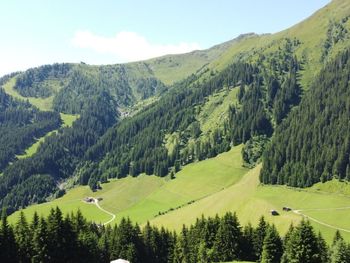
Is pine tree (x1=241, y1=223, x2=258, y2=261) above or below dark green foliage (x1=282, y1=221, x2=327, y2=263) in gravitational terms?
below

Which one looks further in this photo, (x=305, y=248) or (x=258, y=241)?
(x=258, y=241)

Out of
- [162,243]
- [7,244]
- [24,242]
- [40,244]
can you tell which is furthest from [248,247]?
[7,244]

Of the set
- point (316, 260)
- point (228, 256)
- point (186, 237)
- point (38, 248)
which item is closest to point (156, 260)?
point (186, 237)

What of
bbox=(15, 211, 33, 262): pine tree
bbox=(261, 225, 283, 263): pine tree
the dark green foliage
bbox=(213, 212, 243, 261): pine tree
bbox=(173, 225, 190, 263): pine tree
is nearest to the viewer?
the dark green foliage

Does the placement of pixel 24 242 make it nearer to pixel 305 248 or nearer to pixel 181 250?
pixel 305 248

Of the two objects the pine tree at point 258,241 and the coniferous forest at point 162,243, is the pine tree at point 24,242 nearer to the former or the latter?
the coniferous forest at point 162,243

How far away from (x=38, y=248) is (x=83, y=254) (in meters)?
14.0

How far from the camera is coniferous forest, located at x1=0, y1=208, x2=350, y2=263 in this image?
96062mm

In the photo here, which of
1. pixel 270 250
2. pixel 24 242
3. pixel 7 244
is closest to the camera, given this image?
pixel 7 244

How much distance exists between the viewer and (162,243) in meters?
160

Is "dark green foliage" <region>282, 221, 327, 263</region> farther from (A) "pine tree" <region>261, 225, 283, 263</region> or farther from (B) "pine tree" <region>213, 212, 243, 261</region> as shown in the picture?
(B) "pine tree" <region>213, 212, 243, 261</region>

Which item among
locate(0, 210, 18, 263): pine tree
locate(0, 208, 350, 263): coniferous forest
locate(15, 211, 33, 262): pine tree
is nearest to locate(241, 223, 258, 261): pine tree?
locate(0, 208, 350, 263): coniferous forest

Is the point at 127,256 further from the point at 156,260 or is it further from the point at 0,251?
the point at 0,251

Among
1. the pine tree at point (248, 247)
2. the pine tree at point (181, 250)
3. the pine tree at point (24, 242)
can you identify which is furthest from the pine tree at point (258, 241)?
the pine tree at point (24, 242)
